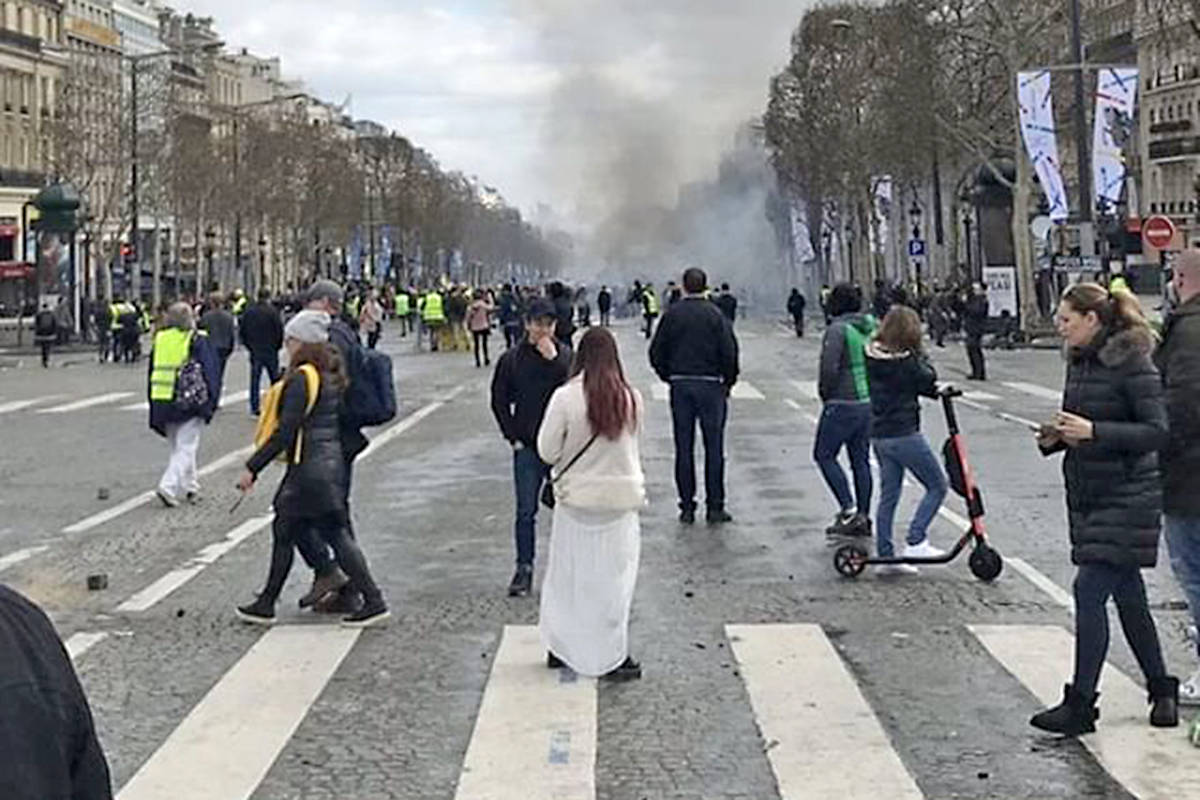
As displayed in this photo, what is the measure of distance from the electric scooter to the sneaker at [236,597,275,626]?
11.4 ft

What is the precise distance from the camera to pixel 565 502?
26.8 feet

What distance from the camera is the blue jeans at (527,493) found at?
34.4ft

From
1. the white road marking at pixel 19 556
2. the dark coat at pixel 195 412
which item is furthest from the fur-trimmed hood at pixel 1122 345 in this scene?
the dark coat at pixel 195 412

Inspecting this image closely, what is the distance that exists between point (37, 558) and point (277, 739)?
18.1 feet

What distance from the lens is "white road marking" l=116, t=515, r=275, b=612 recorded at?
405 inches

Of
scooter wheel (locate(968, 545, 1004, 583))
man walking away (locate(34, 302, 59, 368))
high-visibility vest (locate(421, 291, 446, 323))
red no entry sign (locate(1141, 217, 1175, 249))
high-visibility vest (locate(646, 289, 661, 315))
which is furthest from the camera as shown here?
high-visibility vest (locate(646, 289, 661, 315))

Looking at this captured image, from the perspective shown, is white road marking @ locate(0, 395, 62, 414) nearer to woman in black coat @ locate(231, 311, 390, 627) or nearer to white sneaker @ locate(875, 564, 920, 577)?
woman in black coat @ locate(231, 311, 390, 627)

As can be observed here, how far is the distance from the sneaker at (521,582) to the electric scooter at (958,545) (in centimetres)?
191

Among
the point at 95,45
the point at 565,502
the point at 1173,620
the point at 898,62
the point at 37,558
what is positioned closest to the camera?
the point at 565,502

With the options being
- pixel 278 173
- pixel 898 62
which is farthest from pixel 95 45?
pixel 898 62

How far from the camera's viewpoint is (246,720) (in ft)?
24.5

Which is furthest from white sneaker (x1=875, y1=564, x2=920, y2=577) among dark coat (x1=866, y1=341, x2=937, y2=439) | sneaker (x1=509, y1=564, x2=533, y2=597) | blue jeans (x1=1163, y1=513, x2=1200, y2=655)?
blue jeans (x1=1163, y1=513, x2=1200, y2=655)

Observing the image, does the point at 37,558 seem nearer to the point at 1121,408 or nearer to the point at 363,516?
the point at 363,516

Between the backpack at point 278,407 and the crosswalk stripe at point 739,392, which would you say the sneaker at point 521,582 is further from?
the crosswalk stripe at point 739,392
